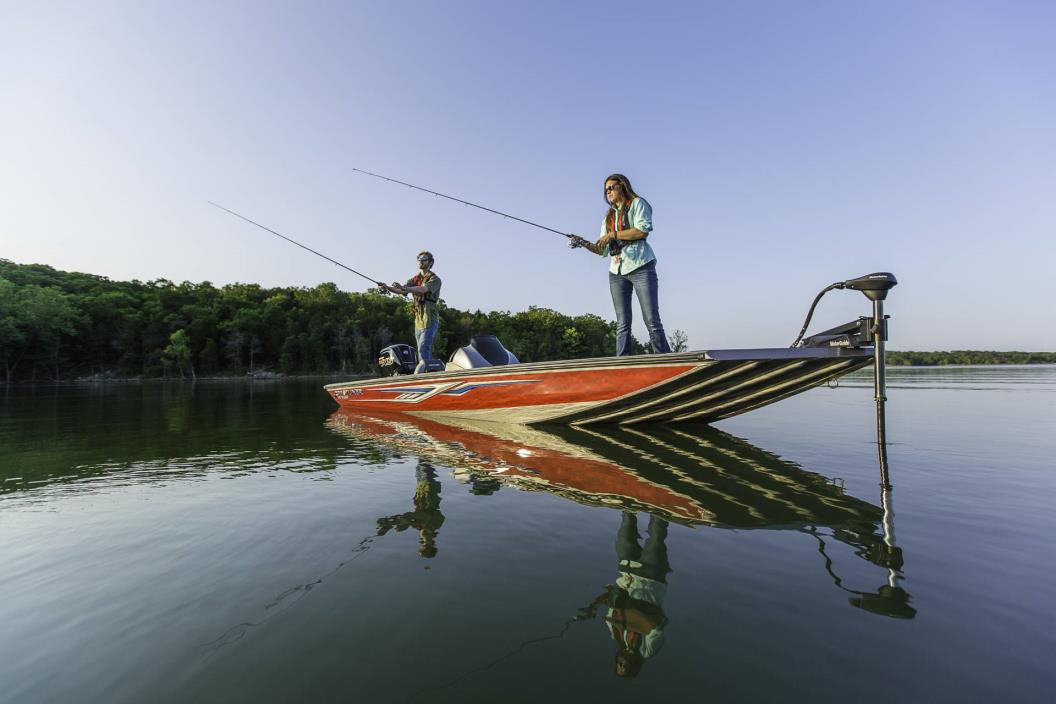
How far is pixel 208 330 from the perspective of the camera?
6988cm

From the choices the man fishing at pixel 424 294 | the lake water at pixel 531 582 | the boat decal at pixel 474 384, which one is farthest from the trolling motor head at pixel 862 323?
the man fishing at pixel 424 294

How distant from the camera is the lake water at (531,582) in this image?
1471 millimetres

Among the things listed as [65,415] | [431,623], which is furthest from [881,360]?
[65,415]

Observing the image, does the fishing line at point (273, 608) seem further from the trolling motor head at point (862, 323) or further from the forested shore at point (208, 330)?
the forested shore at point (208, 330)

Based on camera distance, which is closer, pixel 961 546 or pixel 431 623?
pixel 431 623

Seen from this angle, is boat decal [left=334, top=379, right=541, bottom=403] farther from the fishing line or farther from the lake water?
the fishing line

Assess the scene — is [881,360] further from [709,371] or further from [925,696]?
[925,696]

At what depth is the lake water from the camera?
147 cm

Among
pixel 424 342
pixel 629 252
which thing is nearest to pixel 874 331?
pixel 629 252

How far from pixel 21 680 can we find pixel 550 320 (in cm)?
9632

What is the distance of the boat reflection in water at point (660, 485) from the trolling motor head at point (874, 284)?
1585mm

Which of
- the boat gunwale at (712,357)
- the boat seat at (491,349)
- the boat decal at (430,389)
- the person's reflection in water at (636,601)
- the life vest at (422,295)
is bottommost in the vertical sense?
the person's reflection in water at (636,601)

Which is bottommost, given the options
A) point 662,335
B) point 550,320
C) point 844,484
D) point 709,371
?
point 844,484

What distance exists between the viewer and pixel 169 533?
2.89m
